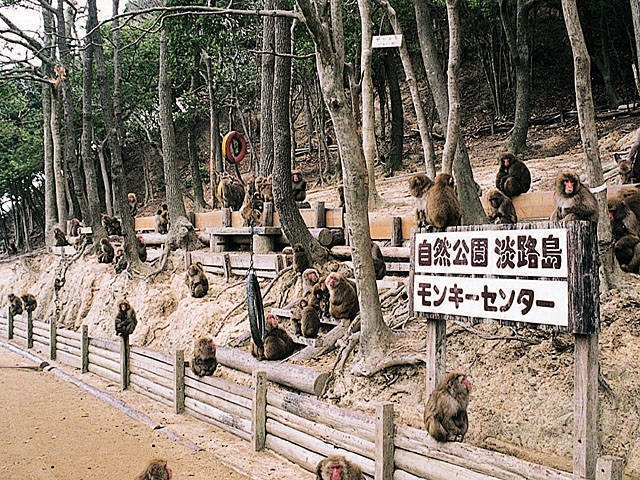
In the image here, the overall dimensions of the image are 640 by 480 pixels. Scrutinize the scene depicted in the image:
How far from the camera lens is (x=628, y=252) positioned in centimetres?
709

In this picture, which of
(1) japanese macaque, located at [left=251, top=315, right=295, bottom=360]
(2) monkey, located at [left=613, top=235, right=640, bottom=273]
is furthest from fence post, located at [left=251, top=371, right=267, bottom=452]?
(2) monkey, located at [left=613, top=235, right=640, bottom=273]

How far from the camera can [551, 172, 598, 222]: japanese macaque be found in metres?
6.32

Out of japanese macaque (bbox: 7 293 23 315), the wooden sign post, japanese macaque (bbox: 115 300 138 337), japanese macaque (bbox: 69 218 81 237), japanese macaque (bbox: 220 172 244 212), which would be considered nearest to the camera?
the wooden sign post

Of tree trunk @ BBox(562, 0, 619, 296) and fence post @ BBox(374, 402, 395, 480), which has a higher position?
tree trunk @ BBox(562, 0, 619, 296)

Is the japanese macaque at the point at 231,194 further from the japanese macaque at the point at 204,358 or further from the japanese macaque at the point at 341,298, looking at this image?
the japanese macaque at the point at 341,298

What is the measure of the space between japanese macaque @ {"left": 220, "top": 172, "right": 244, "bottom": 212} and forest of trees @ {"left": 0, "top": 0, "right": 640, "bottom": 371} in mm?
1085

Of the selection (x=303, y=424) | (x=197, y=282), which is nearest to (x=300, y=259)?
(x=197, y=282)

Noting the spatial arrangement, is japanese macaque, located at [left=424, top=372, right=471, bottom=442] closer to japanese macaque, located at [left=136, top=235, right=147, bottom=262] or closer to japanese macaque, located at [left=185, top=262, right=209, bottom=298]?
japanese macaque, located at [left=185, top=262, right=209, bottom=298]

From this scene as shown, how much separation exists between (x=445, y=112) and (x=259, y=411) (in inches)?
199

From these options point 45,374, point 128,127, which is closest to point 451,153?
point 45,374

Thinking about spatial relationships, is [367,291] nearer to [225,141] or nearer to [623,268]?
[623,268]

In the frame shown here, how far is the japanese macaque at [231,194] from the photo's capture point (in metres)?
15.0

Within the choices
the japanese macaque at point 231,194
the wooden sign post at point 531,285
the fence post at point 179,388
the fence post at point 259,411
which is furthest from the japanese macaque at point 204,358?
the japanese macaque at point 231,194

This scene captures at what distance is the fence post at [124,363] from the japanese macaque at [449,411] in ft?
24.1
